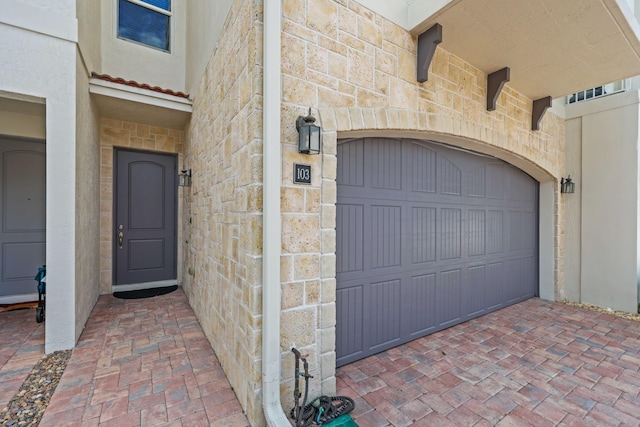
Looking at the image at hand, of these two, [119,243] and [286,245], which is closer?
[286,245]

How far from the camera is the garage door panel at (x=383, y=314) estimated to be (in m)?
2.90

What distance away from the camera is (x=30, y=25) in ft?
8.69

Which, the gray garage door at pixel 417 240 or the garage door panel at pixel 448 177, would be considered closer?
the gray garage door at pixel 417 240

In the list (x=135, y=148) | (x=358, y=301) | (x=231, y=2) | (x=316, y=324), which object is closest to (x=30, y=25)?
(x=231, y=2)

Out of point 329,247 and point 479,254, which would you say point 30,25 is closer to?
point 329,247

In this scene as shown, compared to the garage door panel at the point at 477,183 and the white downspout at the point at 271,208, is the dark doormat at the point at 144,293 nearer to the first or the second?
the white downspout at the point at 271,208

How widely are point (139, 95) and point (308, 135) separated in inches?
127

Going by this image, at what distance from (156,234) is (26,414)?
3.33m

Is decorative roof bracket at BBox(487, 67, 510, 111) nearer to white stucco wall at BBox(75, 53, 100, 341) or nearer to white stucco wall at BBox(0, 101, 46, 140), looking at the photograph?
white stucco wall at BBox(75, 53, 100, 341)

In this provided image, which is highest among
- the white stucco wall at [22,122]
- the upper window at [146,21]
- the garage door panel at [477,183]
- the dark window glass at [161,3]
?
the dark window glass at [161,3]

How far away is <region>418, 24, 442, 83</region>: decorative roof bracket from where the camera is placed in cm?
264

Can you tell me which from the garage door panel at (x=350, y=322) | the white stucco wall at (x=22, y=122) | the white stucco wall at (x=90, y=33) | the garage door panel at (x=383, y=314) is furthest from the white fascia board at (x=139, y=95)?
the garage door panel at (x=383, y=314)

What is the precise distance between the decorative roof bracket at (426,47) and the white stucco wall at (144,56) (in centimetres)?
397

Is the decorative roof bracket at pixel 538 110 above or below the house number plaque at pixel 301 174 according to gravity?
above
